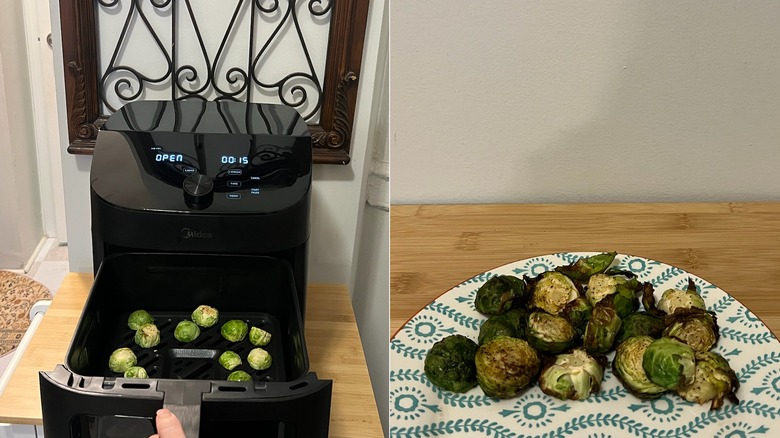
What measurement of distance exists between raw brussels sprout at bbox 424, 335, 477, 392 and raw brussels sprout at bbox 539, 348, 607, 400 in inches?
3.4

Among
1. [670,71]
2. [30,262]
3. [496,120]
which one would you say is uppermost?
[670,71]

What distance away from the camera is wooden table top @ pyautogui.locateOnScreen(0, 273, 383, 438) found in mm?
931

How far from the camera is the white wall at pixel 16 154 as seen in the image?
2172mm

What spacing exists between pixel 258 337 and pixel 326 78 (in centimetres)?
45

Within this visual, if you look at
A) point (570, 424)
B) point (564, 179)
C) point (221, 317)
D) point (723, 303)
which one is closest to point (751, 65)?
point (564, 179)

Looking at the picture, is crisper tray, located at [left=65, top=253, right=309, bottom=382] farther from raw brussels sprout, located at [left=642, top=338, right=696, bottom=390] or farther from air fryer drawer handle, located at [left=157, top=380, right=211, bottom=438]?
raw brussels sprout, located at [left=642, top=338, right=696, bottom=390]

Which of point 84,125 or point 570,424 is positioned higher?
point 84,125

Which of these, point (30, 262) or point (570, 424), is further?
point (30, 262)

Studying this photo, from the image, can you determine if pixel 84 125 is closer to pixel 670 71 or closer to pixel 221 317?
pixel 221 317

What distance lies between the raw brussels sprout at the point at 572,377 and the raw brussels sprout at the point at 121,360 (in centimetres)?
48

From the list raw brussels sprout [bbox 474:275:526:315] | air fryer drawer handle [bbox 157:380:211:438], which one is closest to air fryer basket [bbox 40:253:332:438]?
air fryer drawer handle [bbox 157:380:211:438]

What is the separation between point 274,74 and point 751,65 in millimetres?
841

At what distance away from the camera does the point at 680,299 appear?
37.6 inches

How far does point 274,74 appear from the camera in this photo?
1.19 meters
